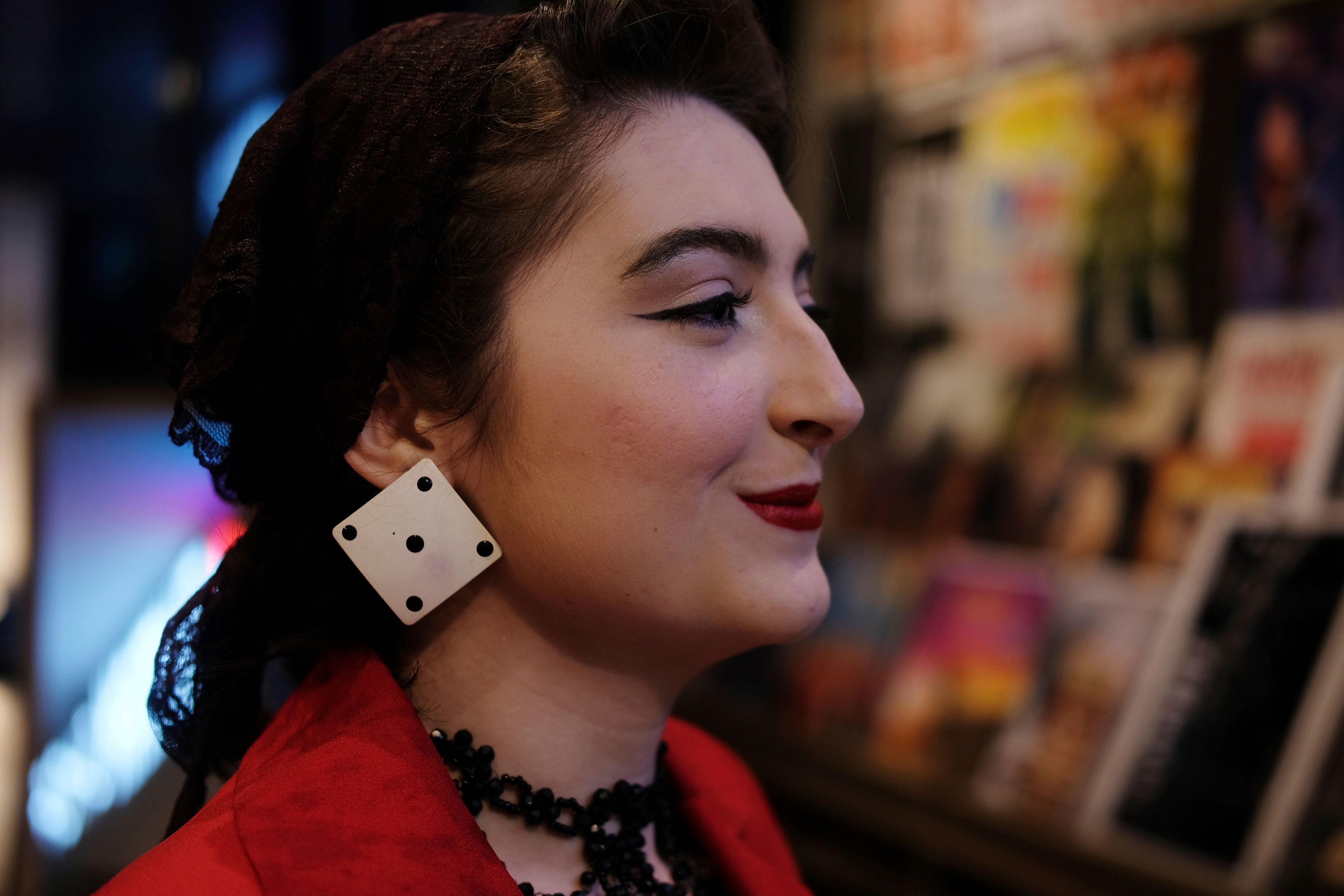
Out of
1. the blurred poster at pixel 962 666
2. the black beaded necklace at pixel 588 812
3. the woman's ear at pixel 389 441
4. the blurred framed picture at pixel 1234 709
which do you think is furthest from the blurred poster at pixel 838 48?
the black beaded necklace at pixel 588 812

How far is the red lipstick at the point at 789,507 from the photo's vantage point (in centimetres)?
103

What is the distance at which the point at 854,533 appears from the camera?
2.93 metres

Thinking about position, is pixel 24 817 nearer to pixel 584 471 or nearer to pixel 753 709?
pixel 753 709

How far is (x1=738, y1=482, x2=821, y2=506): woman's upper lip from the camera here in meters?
1.03

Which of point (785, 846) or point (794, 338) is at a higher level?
point (794, 338)

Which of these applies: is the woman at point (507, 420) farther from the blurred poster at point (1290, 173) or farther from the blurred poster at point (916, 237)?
the blurred poster at point (916, 237)

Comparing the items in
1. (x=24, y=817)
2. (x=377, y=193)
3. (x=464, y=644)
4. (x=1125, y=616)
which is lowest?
(x=24, y=817)

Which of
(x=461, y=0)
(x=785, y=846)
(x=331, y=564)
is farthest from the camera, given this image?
(x=461, y=0)

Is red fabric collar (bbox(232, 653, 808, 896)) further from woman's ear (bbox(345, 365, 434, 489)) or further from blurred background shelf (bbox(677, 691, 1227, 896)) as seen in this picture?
blurred background shelf (bbox(677, 691, 1227, 896))

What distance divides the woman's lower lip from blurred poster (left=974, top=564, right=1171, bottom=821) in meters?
1.30

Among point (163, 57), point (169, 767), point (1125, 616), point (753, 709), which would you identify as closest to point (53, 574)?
point (169, 767)

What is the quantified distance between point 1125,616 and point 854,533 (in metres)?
0.90

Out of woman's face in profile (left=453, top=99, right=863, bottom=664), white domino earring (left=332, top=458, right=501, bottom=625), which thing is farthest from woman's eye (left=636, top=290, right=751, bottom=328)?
white domino earring (left=332, top=458, right=501, bottom=625)

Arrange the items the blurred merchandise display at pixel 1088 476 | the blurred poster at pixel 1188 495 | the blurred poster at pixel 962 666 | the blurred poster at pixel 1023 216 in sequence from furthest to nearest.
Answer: the blurred poster at pixel 1023 216 < the blurred poster at pixel 962 666 < the blurred poster at pixel 1188 495 < the blurred merchandise display at pixel 1088 476
